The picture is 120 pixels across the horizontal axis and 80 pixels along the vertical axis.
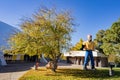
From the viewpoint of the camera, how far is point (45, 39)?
2036 cm

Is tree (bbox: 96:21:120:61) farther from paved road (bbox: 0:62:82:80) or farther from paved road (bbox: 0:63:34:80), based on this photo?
paved road (bbox: 0:63:34:80)

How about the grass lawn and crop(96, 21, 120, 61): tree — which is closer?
the grass lawn

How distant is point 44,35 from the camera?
67.3ft

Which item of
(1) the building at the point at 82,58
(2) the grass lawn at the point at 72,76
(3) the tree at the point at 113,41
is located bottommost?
(2) the grass lawn at the point at 72,76

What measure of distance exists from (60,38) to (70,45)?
49.7 inches

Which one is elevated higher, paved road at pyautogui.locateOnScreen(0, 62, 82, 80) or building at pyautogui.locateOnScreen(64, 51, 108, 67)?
building at pyautogui.locateOnScreen(64, 51, 108, 67)

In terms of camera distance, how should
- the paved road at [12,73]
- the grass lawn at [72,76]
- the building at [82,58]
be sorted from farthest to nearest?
the building at [82,58] < the paved road at [12,73] < the grass lawn at [72,76]

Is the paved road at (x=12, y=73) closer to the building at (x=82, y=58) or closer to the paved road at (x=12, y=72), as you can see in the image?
the paved road at (x=12, y=72)

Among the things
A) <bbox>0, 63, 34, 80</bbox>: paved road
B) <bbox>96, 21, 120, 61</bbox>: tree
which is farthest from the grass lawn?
<bbox>96, 21, 120, 61</bbox>: tree

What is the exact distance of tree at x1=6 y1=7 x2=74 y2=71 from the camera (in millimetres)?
20156

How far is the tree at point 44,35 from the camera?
20156mm

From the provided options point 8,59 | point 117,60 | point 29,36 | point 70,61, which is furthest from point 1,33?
point 29,36

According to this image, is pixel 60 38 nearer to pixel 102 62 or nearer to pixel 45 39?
pixel 45 39

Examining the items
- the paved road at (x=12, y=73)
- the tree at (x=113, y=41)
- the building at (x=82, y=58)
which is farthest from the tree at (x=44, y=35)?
the building at (x=82, y=58)
